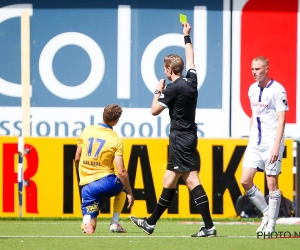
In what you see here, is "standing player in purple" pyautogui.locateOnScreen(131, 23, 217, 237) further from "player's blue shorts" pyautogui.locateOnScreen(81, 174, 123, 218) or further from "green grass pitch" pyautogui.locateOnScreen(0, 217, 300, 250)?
"player's blue shorts" pyautogui.locateOnScreen(81, 174, 123, 218)

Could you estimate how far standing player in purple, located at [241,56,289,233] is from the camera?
942cm

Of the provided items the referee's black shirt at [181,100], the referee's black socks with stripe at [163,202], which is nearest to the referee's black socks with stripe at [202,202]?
the referee's black socks with stripe at [163,202]

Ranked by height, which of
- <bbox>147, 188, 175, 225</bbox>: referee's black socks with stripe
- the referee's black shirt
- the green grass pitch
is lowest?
the green grass pitch

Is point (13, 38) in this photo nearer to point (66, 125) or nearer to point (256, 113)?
point (66, 125)

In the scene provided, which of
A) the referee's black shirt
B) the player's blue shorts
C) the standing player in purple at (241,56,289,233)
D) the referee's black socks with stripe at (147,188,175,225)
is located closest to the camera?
the referee's black shirt

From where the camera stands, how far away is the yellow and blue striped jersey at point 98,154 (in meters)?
9.62

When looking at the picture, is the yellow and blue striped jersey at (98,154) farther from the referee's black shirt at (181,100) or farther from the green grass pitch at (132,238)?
the referee's black shirt at (181,100)

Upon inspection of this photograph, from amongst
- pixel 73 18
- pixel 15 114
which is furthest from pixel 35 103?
pixel 73 18

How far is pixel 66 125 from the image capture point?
1491 centimetres

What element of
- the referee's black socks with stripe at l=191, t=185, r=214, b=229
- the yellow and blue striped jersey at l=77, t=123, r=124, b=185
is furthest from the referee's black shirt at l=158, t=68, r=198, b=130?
the yellow and blue striped jersey at l=77, t=123, r=124, b=185

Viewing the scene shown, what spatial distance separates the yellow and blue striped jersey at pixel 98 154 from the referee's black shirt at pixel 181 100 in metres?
0.79

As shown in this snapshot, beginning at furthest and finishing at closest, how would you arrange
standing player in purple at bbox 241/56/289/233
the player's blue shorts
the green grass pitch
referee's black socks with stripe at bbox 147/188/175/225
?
1. the player's blue shorts
2. standing player in purple at bbox 241/56/289/233
3. referee's black socks with stripe at bbox 147/188/175/225
4. the green grass pitch

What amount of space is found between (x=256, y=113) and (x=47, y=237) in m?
2.55

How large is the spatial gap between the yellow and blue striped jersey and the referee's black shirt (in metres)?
0.79
